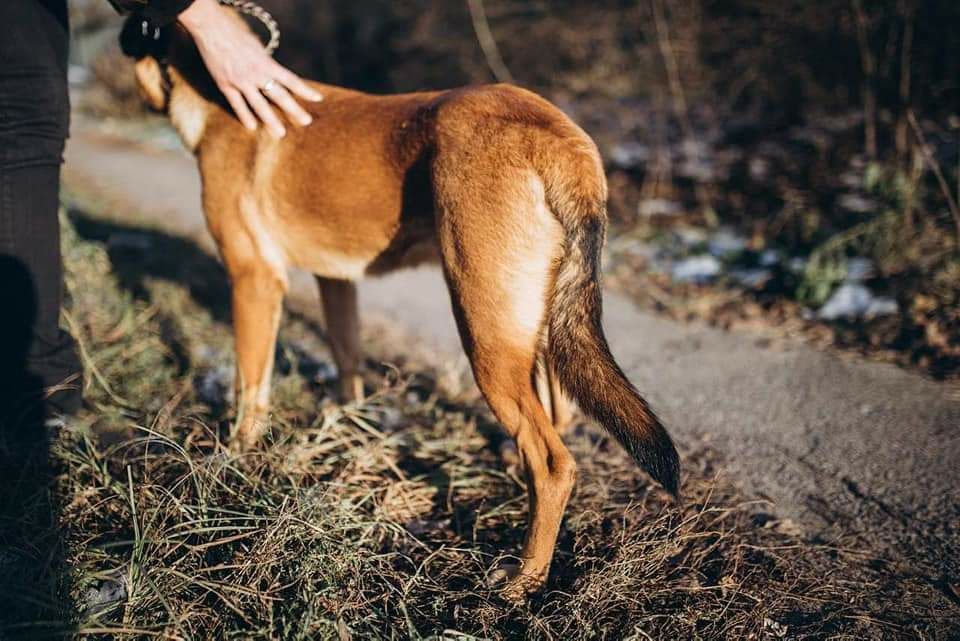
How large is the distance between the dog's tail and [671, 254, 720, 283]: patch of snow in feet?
8.69

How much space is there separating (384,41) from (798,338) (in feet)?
25.4

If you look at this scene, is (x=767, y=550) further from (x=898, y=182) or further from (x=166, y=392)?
(x=898, y=182)

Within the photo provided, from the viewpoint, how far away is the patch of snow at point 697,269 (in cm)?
427

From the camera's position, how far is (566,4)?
6.98 meters

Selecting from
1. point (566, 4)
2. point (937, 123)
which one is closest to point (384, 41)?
point (566, 4)

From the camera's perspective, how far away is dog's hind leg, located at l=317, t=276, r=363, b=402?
2.89 m

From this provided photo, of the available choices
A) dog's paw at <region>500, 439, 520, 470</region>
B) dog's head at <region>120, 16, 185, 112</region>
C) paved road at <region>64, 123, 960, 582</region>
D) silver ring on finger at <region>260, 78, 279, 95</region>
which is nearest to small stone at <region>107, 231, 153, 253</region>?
paved road at <region>64, 123, 960, 582</region>

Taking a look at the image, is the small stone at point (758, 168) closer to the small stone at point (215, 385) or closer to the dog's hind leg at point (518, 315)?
the dog's hind leg at point (518, 315)

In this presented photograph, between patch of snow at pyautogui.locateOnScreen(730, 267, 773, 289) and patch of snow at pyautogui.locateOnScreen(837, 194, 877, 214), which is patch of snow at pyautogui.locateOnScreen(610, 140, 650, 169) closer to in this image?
patch of snow at pyautogui.locateOnScreen(837, 194, 877, 214)

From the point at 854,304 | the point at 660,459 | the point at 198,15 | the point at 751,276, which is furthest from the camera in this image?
the point at 751,276

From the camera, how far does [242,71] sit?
87.7 inches

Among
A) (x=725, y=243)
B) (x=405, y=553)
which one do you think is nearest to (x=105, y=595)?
(x=405, y=553)

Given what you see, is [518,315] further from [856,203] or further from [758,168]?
[758,168]

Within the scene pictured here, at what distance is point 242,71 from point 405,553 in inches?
66.7
